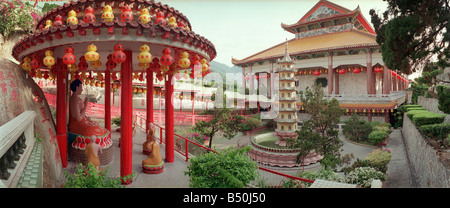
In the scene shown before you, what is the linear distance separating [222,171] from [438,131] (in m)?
7.10

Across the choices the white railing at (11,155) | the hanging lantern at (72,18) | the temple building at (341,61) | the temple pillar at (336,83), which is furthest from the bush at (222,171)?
the temple pillar at (336,83)

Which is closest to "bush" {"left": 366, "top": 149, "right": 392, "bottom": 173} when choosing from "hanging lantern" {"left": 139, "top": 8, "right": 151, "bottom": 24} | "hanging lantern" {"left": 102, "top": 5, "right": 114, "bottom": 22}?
"hanging lantern" {"left": 139, "top": 8, "right": 151, "bottom": 24}

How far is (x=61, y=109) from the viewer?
538 cm

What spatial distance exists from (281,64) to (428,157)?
369 inches

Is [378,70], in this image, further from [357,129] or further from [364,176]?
[364,176]

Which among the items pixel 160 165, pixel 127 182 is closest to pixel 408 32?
pixel 160 165

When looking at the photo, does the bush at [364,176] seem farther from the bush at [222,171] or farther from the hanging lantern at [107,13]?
the hanging lantern at [107,13]

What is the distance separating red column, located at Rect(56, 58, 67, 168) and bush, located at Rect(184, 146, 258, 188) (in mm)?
3709

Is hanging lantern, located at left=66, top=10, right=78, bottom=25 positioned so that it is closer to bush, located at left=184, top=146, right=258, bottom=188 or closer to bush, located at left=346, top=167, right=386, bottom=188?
bush, located at left=184, top=146, right=258, bottom=188

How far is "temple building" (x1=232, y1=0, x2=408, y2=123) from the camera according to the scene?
18938 mm

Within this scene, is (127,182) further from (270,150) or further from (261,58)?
(261,58)

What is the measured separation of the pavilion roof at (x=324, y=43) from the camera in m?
19.9
